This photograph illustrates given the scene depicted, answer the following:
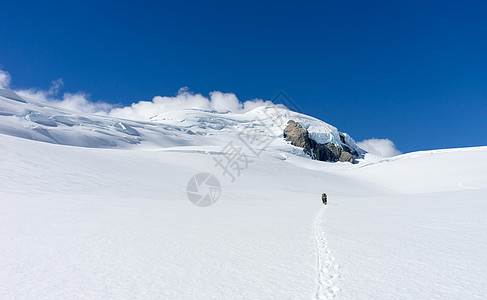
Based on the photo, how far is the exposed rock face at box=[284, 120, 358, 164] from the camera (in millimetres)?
136125

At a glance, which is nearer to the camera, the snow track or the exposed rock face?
the snow track

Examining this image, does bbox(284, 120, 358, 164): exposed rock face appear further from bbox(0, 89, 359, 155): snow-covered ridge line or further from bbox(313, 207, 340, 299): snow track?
bbox(313, 207, 340, 299): snow track

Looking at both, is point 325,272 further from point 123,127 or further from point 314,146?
point 314,146

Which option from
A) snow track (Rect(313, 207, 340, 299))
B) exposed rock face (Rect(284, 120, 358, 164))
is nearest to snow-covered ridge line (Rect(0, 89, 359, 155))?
exposed rock face (Rect(284, 120, 358, 164))

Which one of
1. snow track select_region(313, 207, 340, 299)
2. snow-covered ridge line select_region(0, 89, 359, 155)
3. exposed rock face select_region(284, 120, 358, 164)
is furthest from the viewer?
exposed rock face select_region(284, 120, 358, 164)

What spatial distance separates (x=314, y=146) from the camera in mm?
145500

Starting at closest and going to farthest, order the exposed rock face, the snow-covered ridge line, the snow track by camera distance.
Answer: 1. the snow track
2. the snow-covered ridge line
3. the exposed rock face

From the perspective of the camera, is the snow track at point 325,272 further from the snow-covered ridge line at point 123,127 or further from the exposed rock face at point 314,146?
the exposed rock face at point 314,146

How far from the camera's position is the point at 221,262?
584 cm

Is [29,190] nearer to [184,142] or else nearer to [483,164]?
[483,164]

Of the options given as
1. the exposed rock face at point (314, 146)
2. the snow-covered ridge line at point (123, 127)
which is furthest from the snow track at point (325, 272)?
the exposed rock face at point (314, 146)

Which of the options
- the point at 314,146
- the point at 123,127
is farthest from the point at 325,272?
the point at 314,146

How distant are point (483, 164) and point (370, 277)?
67.1 metres

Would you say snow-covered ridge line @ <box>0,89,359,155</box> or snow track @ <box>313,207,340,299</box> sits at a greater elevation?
snow-covered ridge line @ <box>0,89,359,155</box>
